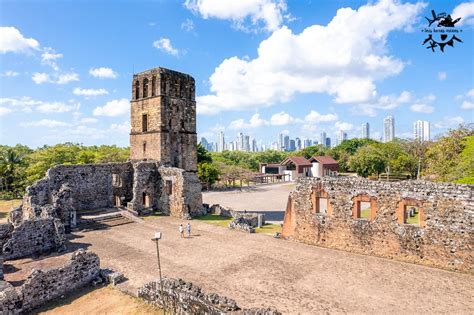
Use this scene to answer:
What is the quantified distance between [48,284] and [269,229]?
14150 mm

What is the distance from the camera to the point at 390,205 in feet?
49.4

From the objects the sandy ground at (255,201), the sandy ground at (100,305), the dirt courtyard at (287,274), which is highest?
the sandy ground at (255,201)

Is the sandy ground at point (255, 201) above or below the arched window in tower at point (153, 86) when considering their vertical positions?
below

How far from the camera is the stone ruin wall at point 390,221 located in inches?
523

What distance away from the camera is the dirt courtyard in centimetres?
1073

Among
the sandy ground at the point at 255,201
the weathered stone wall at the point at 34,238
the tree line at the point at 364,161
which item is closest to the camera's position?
the weathered stone wall at the point at 34,238

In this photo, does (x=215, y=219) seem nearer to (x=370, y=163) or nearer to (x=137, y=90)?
(x=137, y=90)

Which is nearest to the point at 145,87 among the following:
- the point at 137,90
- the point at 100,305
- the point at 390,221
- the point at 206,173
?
the point at 137,90

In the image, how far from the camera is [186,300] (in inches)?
373

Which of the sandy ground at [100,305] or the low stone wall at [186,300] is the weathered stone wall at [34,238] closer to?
the sandy ground at [100,305]

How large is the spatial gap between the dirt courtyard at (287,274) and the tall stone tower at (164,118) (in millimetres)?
11506

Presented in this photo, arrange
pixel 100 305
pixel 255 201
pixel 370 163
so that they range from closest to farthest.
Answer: pixel 100 305 → pixel 255 201 → pixel 370 163

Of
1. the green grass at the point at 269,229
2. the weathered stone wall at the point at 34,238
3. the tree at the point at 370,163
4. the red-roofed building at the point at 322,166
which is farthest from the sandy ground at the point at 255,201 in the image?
the red-roofed building at the point at 322,166

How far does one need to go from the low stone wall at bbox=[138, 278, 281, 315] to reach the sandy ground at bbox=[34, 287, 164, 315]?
366 mm
